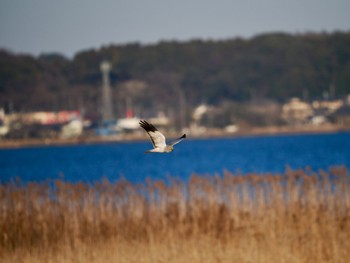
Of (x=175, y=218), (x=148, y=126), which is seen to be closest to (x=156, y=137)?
(x=148, y=126)

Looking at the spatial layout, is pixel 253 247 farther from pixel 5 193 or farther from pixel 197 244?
pixel 5 193

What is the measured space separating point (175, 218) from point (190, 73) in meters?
116

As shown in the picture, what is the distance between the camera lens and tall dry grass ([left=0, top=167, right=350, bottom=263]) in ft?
54.1

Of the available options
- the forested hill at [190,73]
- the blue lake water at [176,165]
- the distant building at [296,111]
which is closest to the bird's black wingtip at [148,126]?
the blue lake water at [176,165]

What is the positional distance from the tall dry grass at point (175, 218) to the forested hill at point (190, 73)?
96.3 metres

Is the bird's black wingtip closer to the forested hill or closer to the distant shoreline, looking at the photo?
the forested hill

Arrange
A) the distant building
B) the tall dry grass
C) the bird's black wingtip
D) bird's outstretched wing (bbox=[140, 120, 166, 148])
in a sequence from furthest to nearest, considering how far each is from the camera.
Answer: the distant building → the tall dry grass → the bird's black wingtip → bird's outstretched wing (bbox=[140, 120, 166, 148])

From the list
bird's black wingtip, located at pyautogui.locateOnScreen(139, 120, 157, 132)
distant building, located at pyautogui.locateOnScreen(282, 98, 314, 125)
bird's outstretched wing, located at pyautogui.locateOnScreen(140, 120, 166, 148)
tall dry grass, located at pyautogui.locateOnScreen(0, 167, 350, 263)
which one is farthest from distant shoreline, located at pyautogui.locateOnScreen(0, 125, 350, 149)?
bird's outstretched wing, located at pyautogui.locateOnScreen(140, 120, 166, 148)

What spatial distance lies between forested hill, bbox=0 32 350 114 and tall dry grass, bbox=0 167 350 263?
9634cm

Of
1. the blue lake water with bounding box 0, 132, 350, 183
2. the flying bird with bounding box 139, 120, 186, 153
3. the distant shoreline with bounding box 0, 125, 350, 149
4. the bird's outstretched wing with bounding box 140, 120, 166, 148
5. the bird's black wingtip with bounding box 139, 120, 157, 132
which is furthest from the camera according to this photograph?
the distant shoreline with bounding box 0, 125, 350, 149

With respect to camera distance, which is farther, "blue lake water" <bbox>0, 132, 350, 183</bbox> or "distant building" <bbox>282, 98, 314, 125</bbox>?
"distant building" <bbox>282, 98, 314, 125</bbox>

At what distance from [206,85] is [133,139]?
1461 cm

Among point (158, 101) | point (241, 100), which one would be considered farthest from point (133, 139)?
point (241, 100)

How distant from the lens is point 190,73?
5261 inches
